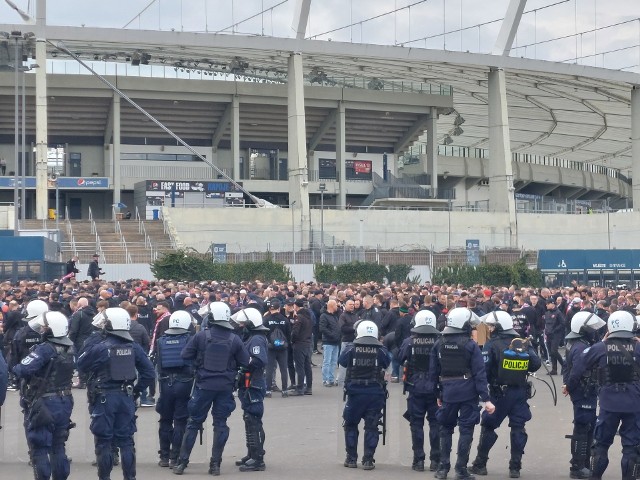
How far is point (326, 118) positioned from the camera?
68.8 meters

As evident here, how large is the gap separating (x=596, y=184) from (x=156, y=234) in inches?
2163

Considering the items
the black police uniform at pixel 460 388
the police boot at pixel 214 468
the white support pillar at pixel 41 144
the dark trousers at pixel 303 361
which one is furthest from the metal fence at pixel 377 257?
the black police uniform at pixel 460 388

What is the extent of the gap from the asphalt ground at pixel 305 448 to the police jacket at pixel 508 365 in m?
1.03

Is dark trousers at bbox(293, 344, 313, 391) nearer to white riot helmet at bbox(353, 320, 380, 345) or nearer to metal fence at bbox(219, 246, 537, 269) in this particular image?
white riot helmet at bbox(353, 320, 380, 345)

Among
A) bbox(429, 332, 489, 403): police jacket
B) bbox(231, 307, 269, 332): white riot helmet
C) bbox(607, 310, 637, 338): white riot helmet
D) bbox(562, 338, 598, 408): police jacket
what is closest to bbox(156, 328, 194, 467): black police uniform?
bbox(231, 307, 269, 332): white riot helmet

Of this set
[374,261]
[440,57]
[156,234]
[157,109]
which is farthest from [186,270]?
[157,109]

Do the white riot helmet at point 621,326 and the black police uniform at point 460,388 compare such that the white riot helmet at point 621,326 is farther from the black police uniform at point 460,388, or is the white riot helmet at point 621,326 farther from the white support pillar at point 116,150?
the white support pillar at point 116,150

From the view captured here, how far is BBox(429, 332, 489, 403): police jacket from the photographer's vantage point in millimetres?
11094

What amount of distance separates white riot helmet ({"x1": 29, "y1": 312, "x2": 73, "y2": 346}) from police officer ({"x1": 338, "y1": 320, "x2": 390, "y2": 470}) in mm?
3111

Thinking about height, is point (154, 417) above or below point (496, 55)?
below

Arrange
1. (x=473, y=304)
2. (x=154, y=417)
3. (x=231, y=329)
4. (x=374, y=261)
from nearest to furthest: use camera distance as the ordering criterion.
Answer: (x=231, y=329) < (x=154, y=417) < (x=473, y=304) < (x=374, y=261)

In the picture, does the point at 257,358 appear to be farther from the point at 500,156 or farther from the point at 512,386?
the point at 500,156

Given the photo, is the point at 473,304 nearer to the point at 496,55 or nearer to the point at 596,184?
the point at 496,55

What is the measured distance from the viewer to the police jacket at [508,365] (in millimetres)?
11281
